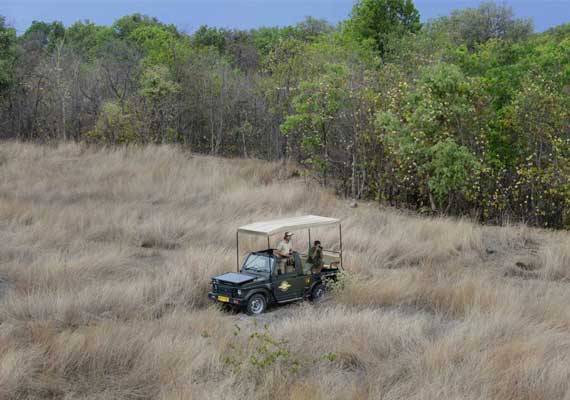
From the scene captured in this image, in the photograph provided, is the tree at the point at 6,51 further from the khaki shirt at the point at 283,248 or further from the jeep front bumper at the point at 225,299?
the jeep front bumper at the point at 225,299

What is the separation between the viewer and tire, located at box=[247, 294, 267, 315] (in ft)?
34.0

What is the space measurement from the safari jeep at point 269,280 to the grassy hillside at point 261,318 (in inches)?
8.9

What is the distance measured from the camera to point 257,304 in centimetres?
1052

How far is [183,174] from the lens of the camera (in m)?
21.8

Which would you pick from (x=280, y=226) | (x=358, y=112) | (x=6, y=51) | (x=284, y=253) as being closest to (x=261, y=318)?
(x=284, y=253)

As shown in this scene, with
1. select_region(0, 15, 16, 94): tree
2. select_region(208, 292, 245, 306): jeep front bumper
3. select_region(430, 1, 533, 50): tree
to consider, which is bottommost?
select_region(208, 292, 245, 306): jeep front bumper

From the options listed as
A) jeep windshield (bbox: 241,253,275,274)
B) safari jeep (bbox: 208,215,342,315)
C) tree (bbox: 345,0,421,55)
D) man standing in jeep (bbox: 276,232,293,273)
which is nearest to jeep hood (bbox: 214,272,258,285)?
safari jeep (bbox: 208,215,342,315)

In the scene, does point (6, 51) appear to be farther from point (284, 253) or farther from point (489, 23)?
point (489, 23)

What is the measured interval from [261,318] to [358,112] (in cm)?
1168

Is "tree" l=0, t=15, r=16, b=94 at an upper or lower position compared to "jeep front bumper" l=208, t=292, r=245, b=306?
upper

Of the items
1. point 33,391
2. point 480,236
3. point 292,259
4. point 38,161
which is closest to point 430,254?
point 480,236

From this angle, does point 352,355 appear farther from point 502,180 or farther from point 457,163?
point 502,180

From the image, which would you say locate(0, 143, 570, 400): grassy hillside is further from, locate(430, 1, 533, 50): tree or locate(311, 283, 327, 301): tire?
locate(430, 1, 533, 50): tree

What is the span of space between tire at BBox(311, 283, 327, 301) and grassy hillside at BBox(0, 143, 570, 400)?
0.50 meters
